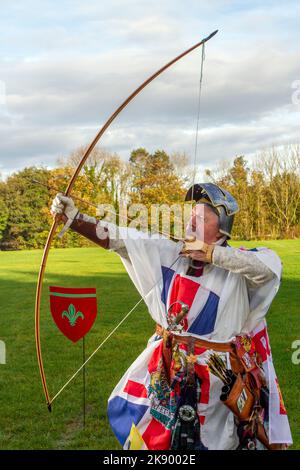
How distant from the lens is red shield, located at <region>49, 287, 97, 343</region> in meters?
3.94

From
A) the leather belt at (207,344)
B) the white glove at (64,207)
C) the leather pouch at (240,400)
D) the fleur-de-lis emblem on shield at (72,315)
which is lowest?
the leather pouch at (240,400)

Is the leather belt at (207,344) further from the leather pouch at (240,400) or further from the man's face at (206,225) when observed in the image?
the man's face at (206,225)

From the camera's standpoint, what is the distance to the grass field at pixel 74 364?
14.2 feet

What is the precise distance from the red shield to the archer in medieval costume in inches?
42.3

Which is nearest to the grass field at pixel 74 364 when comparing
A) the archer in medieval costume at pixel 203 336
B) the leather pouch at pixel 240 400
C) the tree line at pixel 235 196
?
the archer in medieval costume at pixel 203 336

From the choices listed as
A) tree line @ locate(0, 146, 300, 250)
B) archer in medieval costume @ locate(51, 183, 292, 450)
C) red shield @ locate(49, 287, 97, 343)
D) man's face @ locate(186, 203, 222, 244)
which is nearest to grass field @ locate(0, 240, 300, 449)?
red shield @ locate(49, 287, 97, 343)

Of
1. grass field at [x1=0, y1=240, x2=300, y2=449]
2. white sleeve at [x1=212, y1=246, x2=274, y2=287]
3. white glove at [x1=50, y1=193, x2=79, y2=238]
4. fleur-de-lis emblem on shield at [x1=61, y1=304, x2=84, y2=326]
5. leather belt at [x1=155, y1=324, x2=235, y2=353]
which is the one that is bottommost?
grass field at [x1=0, y1=240, x2=300, y2=449]

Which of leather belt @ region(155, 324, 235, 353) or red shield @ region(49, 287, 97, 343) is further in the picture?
red shield @ region(49, 287, 97, 343)

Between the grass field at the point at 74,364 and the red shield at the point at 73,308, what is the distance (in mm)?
842

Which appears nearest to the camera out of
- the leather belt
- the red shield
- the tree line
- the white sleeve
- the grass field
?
the white sleeve

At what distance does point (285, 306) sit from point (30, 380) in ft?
17.8

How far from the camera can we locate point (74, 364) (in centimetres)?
633

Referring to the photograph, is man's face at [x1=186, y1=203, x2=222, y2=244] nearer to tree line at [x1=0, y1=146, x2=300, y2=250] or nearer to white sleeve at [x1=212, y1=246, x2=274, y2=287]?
white sleeve at [x1=212, y1=246, x2=274, y2=287]

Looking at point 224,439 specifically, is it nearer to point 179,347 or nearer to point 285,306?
point 179,347
